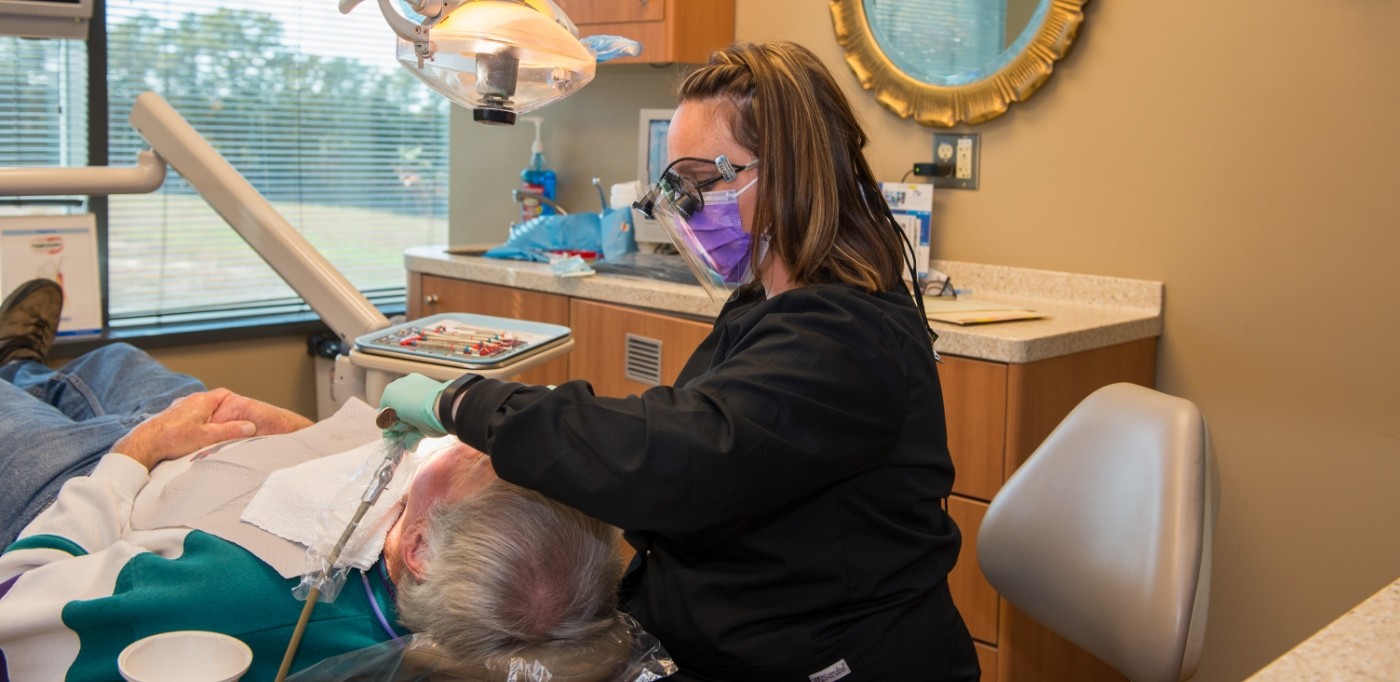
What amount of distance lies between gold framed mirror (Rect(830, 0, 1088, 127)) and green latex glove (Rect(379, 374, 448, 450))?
1732mm

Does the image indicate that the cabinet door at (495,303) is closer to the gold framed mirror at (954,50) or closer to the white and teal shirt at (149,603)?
the gold framed mirror at (954,50)

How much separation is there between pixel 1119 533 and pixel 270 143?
3.11 m

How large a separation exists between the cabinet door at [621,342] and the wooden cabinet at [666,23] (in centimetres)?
73

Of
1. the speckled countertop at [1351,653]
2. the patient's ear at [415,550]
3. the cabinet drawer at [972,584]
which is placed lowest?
the cabinet drawer at [972,584]

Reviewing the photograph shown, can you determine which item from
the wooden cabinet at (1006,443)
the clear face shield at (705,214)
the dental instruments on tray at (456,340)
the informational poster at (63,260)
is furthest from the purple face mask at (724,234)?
the informational poster at (63,260)

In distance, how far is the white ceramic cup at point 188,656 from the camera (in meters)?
1.11

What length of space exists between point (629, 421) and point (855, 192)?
0.43 meters

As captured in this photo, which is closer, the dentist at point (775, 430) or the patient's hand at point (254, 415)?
the dentist at point (775, 430)

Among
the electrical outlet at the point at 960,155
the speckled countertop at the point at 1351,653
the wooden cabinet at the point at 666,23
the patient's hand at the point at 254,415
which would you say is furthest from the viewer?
the wooden cabinet at the point at 666,23

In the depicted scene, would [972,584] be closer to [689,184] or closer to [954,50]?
[689,184]

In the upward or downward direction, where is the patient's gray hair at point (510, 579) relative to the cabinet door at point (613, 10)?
downward

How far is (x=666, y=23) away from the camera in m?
3.00

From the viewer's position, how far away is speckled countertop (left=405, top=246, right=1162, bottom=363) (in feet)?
6.81

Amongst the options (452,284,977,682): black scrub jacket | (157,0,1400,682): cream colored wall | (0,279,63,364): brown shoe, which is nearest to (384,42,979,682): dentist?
(452,284,977,682): black scrub jacket
